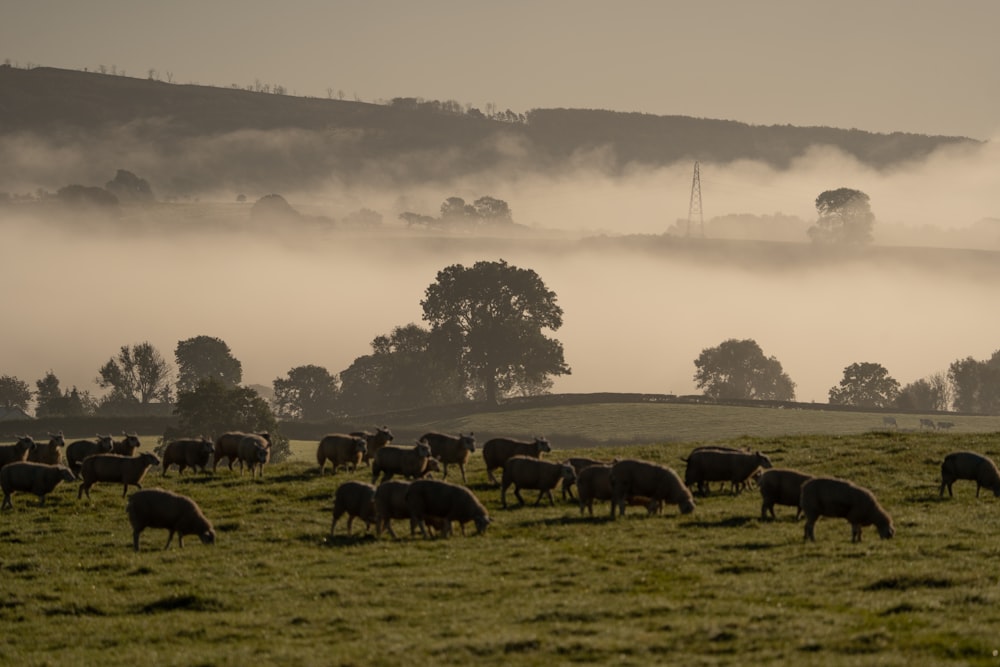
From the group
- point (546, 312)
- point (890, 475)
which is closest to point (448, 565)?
point (890, 475)

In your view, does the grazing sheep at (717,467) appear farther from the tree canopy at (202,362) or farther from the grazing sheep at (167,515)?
the tree canopy at (202,362)

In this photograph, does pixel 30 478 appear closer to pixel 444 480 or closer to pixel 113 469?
pixel 113 469

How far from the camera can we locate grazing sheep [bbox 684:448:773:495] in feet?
138

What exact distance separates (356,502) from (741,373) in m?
161

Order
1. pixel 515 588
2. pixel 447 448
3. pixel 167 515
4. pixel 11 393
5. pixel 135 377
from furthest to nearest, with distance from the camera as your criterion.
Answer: pixel 11 393 → pixel 135 377 → pixel 447 448 → pixel 167 515 → pixel 515 588

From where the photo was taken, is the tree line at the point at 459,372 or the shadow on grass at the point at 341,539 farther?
the tree line at the point at 459,372

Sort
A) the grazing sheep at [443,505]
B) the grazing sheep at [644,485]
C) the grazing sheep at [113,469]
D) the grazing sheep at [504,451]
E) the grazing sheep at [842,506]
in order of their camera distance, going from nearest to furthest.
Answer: the grazing sheep at [842,506]
the grazing sheep at [443,505]
the grazing sheep at [644,485]
the grazing sheep at [113,469]
the grazing sheep at [504,451]

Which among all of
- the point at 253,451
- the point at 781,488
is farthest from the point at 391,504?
the point at 253,451

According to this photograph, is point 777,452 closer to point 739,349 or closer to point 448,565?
point 448,565

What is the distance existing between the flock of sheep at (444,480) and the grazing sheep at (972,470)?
31mm

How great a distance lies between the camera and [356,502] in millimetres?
35469

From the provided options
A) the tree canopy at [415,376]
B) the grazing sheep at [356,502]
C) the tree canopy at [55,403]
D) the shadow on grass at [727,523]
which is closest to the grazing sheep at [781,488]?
the shadow on grass at [727,523]

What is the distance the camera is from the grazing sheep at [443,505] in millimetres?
34312

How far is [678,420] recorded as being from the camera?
400 feet
